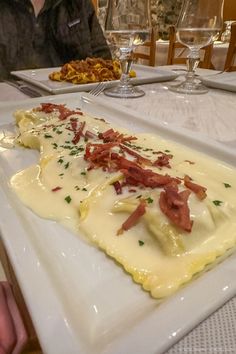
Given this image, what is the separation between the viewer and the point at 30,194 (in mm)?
835

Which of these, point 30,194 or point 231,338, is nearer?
point 231,338

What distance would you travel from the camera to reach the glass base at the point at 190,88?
1.74 metres

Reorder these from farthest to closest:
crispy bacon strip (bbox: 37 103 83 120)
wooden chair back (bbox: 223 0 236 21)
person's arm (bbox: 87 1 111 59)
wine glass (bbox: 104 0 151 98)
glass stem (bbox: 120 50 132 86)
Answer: wooden chair back (bbox: 223 0 236 21)
person's arm (bbox: 87 1 111 59)
glass stem (bbox: 120 50 132 86)
wine glass (bbox: 104 0 151 98)
crispy bacon strip (bbox: 37 103 83 120)

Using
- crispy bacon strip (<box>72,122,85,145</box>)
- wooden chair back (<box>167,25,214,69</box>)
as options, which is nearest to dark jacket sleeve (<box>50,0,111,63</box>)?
wooden chair back (<box>167,25,214,69</box>)

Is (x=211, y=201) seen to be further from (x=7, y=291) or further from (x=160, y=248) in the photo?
(x=7, y=291)

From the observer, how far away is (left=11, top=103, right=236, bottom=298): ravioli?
1.99 feet

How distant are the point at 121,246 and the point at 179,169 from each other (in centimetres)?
32

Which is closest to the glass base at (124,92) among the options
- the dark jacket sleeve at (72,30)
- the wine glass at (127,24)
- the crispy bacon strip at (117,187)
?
the wine glass at (127,24)

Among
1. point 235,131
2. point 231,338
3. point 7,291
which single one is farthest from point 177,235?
point 235,131

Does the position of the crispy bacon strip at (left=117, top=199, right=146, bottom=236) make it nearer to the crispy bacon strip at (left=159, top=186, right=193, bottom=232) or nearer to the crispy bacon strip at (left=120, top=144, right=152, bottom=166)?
the crispy bacon strip at (left=159, top=186, right=193, bottom=232)

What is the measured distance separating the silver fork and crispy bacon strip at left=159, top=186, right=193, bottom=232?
109 cm

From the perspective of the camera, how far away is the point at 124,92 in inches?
67.4

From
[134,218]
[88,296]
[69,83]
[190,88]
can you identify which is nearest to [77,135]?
[134,218]

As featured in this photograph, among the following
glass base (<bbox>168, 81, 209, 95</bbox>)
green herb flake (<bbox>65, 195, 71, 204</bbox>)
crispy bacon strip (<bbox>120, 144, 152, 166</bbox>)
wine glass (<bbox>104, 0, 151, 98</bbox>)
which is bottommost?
glass base (<bbox>168, 81, 209, 95</bbox>)
